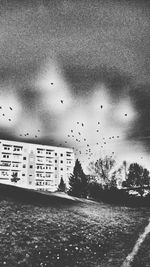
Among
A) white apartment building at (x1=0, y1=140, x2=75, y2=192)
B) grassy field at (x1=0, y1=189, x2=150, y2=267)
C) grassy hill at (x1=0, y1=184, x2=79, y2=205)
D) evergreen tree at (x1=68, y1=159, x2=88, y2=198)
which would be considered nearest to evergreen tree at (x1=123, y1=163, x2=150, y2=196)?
evergreen tree at (x1=68, y1=159, x2=88, y2=198)

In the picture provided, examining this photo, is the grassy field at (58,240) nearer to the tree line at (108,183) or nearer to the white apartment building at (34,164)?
the tree line at (108,183)

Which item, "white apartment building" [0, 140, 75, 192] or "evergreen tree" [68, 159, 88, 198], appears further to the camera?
"white apartment building" [0, 140, 75, 192]

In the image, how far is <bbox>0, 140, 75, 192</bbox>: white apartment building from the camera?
3979 inches

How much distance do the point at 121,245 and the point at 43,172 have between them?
96.3 meters

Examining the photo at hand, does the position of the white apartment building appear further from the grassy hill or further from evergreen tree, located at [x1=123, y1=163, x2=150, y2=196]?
the grassy hill

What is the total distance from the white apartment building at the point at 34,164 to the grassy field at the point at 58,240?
87454mm

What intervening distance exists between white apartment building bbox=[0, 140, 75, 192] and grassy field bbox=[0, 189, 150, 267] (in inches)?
3443

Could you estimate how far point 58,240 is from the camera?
446 inches

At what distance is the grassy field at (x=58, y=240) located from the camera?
9.09 meters

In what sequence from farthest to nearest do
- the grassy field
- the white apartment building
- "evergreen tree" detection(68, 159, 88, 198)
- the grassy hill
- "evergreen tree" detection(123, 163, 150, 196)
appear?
the white apartment building < "evergreen tree" detection(123, 163, 150, 196) < "evergreen tree" detection(68, 159, 88, 198) < the grassy hill < the grassy field

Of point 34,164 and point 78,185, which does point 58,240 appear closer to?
point 78,185

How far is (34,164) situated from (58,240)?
315 ft

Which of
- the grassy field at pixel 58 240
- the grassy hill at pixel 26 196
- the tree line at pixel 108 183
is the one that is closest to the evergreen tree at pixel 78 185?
the tree line at pixel 108 183

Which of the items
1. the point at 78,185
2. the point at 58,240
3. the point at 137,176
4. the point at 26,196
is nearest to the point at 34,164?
the point at 137,176
